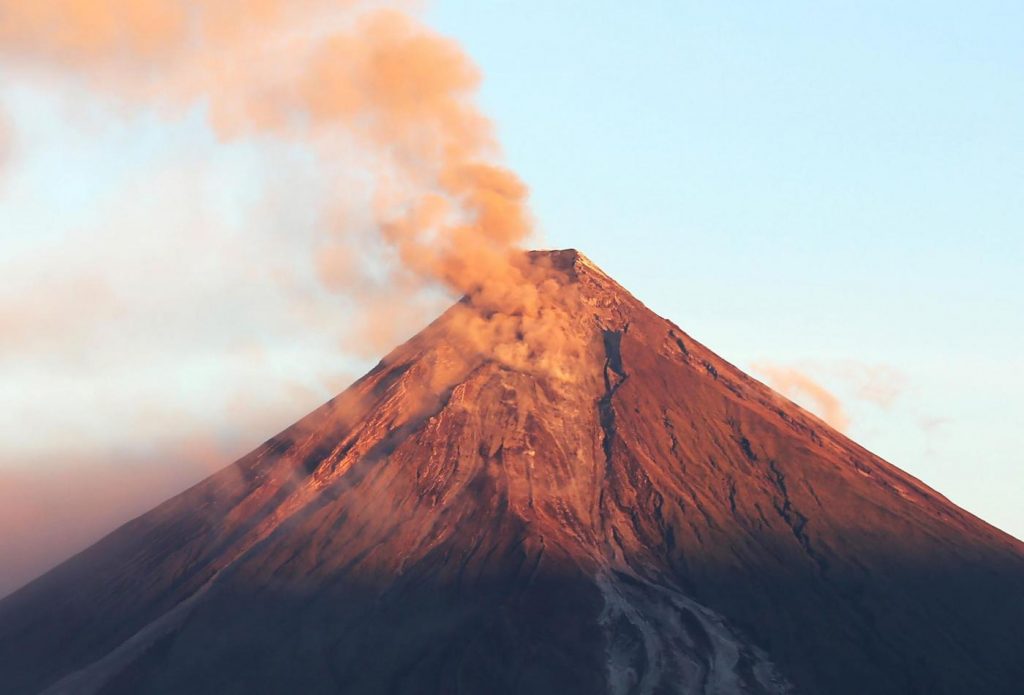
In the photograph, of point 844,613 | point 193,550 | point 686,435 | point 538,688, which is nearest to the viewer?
point 538,688

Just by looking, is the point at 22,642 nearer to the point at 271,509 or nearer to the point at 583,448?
the point at 271,509

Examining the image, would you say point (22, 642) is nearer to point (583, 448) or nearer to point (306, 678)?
point (306, 678)

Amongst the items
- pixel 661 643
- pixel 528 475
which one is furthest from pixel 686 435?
pixel 661 643

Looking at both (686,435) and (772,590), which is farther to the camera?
(686,435)

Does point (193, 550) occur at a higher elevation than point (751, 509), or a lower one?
lower

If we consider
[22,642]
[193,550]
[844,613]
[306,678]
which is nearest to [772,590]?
[844,613]

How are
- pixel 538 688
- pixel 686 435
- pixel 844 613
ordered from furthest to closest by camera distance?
pixel 686 435 → pixel 844 613 → pixel 538 688

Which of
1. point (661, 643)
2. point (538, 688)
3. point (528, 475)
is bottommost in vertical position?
point (538, 688)
